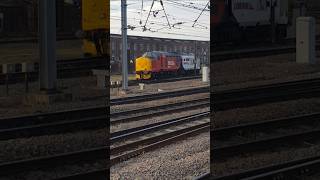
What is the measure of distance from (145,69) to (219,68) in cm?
1722

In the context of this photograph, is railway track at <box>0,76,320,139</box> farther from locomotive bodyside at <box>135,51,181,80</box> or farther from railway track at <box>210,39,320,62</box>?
locomotive bodyside at <box>135,51,181,80</box>

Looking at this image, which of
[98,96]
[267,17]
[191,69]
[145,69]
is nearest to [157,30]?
[267,17]

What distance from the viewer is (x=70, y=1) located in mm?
2830

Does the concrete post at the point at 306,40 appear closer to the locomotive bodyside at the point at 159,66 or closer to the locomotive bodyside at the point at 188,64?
the locomotive bodyside at the point at 159,66

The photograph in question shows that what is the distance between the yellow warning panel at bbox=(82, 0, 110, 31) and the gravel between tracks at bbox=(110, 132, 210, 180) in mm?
2765

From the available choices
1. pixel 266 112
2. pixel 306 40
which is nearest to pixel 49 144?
pixel 266 112

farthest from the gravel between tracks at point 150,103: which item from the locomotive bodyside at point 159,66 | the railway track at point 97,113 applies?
the railway track at point 97,113

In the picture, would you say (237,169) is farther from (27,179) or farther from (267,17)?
(27,179)

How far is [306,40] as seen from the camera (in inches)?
155

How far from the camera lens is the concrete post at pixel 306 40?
3.88m

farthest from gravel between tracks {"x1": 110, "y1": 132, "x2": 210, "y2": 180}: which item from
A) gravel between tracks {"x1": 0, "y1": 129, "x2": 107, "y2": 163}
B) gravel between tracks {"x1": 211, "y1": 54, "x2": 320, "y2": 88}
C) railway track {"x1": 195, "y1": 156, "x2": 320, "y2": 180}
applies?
gravel between tracks {"x1": 0, "y1": 129, "x2": 107, "y2": 163}

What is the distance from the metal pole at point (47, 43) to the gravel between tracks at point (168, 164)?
9.40 ft

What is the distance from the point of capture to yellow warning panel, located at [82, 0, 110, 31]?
9.63ft

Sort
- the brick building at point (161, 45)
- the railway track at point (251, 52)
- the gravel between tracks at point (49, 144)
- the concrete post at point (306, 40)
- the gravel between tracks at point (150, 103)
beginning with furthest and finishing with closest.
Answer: the gravel between tracks at point (150, 103) < the brick building at point (161, 45) < the concrete post at point (306, 40) < the railway track at point (251, 52) < the gravel between tracks at point (49, 144)
